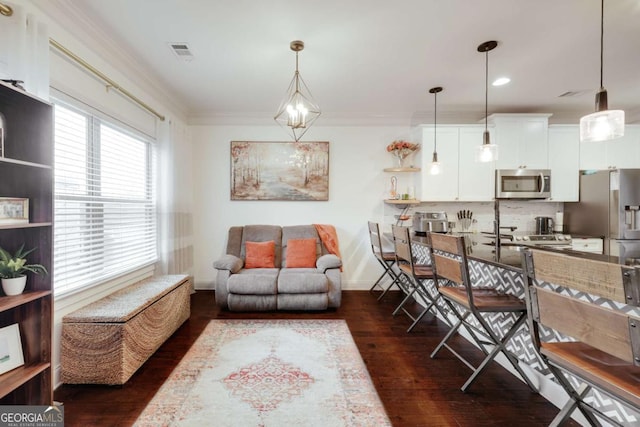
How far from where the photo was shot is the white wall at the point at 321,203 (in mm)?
4125

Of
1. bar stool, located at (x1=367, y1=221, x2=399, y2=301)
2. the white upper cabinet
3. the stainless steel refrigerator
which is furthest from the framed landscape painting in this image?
the stainless steel refrigerator

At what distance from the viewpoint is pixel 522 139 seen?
374cm

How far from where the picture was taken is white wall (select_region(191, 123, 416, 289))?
412 centimetres

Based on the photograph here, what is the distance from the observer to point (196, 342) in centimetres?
253

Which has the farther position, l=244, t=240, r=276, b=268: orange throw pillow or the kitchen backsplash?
the kitchen backsplash

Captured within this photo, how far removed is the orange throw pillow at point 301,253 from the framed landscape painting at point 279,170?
0.71 meters

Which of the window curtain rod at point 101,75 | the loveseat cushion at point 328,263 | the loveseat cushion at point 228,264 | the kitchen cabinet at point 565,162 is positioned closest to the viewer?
the window curtain rod at point 101,75

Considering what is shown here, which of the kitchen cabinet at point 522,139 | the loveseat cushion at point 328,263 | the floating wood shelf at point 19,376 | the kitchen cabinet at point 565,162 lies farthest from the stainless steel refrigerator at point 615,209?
the floating wood shelf at point 19,376

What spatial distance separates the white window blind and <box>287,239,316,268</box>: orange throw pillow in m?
1.61

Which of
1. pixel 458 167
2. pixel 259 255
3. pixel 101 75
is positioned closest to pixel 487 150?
pixel 458 167

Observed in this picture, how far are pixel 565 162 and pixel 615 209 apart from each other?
81 cm

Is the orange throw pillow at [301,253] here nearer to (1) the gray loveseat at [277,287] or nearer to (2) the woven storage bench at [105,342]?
(1) the gray loveseat at [277,287]

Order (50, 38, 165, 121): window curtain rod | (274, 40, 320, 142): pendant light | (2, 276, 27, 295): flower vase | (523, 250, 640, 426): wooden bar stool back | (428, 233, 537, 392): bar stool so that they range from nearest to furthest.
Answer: (523, 250, 640, 426): wooden bar stool back < (2, 276, 27, 295): flower vase < (428, 233, 537, 392): bar stool < (50, 38, 165, 121): window curtain rod < (274, 40, 320, 142): pendant light

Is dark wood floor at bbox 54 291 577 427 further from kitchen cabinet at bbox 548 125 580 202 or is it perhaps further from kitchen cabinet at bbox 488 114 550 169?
kitchen cabinet at bbox 548 125 580 202
